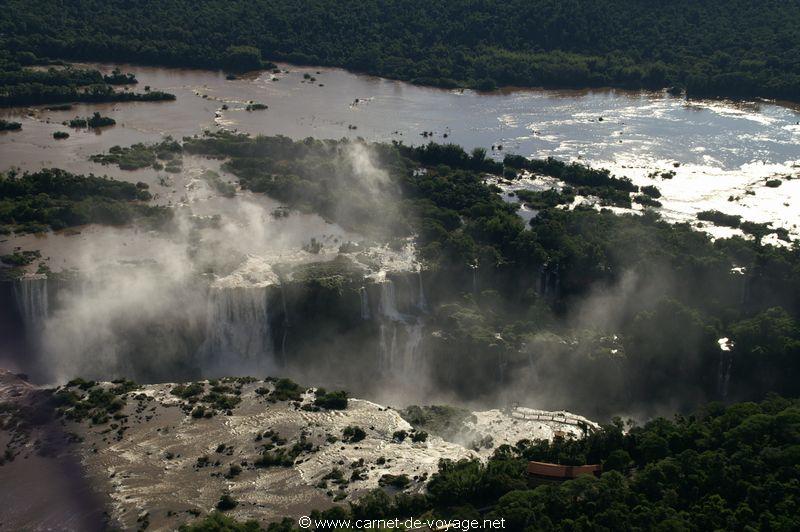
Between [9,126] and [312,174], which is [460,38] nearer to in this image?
[312,174]

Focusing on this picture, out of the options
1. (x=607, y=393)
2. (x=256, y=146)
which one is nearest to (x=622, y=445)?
(x=607, y=393)

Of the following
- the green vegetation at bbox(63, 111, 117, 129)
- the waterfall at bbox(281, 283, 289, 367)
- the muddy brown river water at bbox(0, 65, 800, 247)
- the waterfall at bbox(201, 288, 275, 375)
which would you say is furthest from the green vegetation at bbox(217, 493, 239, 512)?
the green vegetation at bbox(63, 111, 117, 129)

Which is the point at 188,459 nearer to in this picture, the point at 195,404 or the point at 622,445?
the point at 195,404

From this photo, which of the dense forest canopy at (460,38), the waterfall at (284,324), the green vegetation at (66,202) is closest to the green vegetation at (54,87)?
the dense forest canopy at (460,38)

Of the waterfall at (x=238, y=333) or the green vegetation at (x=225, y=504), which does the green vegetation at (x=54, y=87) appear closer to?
the waterfall at (x=238, y=333)

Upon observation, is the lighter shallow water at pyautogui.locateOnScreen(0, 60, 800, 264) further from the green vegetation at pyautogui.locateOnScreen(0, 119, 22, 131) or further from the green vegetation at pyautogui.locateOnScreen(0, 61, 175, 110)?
the green vegetation at pyautogui.locateOnScreen(0, 61, 175, 110)

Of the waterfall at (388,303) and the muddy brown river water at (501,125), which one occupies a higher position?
the muddy brown river water at (501,125)

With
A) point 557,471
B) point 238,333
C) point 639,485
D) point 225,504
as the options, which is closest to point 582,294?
point 557,471
